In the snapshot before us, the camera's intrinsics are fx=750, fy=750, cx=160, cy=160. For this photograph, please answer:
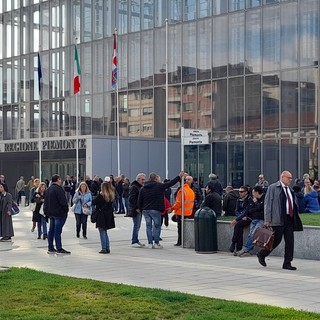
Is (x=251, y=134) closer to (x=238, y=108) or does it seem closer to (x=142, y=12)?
(x=238, y=108)

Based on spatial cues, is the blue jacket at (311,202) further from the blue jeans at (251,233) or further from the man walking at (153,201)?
the man walking at (153,201)

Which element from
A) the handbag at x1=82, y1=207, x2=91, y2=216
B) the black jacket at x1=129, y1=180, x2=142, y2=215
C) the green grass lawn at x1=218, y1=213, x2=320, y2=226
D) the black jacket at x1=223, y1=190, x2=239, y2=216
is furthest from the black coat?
the handbag at x1=82, y1=207, x2=91, y2=216

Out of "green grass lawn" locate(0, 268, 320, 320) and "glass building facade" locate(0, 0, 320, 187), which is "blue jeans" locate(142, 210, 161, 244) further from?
"glass building facade" locate(0, 0, 320, 187)

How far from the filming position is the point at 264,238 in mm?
14055

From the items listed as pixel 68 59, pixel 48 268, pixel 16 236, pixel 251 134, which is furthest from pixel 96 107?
pixel 48 268

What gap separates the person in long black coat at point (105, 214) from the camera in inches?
685

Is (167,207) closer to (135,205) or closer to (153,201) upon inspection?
(135,205)

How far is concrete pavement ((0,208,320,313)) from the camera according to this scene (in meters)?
10.8

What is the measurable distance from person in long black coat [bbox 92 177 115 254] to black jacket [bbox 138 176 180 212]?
1.00 metres

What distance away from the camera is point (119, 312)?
30.3 ft

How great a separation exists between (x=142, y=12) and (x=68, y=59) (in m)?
7.72

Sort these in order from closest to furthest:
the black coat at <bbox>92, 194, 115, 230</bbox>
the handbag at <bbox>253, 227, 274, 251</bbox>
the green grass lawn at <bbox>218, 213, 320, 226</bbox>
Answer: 1. the handbag at <bbox>253, 227, 274, 251</bbox>
2. the green grass lawn at <bbox>218, 213, 320, 226</bbox>
3. the black coat at <bbox>92, 194, 115, 230</bbox>

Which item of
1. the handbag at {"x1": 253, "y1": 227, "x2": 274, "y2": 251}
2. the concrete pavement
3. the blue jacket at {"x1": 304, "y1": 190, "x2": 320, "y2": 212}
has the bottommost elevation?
the concrete pavement

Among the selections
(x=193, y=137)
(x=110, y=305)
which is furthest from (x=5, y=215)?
(x=110, y=305)
